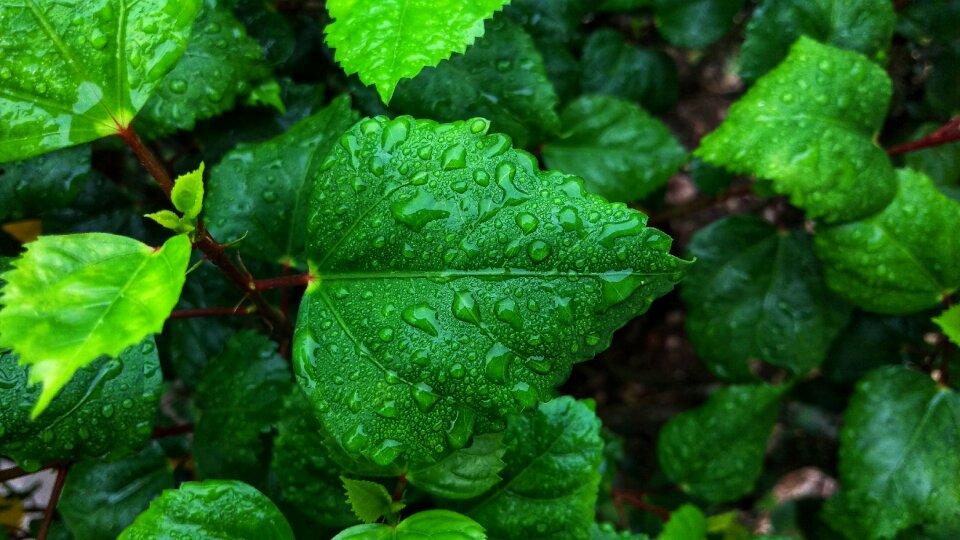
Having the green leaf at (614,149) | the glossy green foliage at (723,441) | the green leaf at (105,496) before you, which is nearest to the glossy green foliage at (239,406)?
the green leaf at (105,496)

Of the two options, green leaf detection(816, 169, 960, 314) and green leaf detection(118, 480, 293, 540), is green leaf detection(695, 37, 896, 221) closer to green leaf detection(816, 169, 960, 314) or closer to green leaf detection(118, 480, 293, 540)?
green leaf detection(816, 169, 960, 314)

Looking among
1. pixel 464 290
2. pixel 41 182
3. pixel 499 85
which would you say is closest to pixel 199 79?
pixel 41 182

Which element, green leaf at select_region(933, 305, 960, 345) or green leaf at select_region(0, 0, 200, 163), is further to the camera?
green leaf at select_region(933, 305, 960, 345)

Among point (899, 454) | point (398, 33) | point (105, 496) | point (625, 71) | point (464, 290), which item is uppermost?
point (398, 33)

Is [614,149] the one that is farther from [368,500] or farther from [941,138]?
[368,500]

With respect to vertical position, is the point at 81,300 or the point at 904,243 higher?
the point at 81,300

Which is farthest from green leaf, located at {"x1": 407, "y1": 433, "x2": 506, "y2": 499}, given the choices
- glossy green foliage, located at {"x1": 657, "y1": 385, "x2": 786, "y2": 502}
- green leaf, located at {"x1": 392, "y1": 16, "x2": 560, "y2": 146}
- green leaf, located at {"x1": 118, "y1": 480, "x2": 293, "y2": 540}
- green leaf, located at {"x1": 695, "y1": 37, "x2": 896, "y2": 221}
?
glossy green foliage, located at {"x1": 657, "y1": 385, "x2": 786, "y2": 502}

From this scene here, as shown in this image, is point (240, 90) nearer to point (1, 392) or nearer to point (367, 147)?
point (367, 147)

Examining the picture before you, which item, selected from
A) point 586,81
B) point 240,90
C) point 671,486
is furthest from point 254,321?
point 671,486
